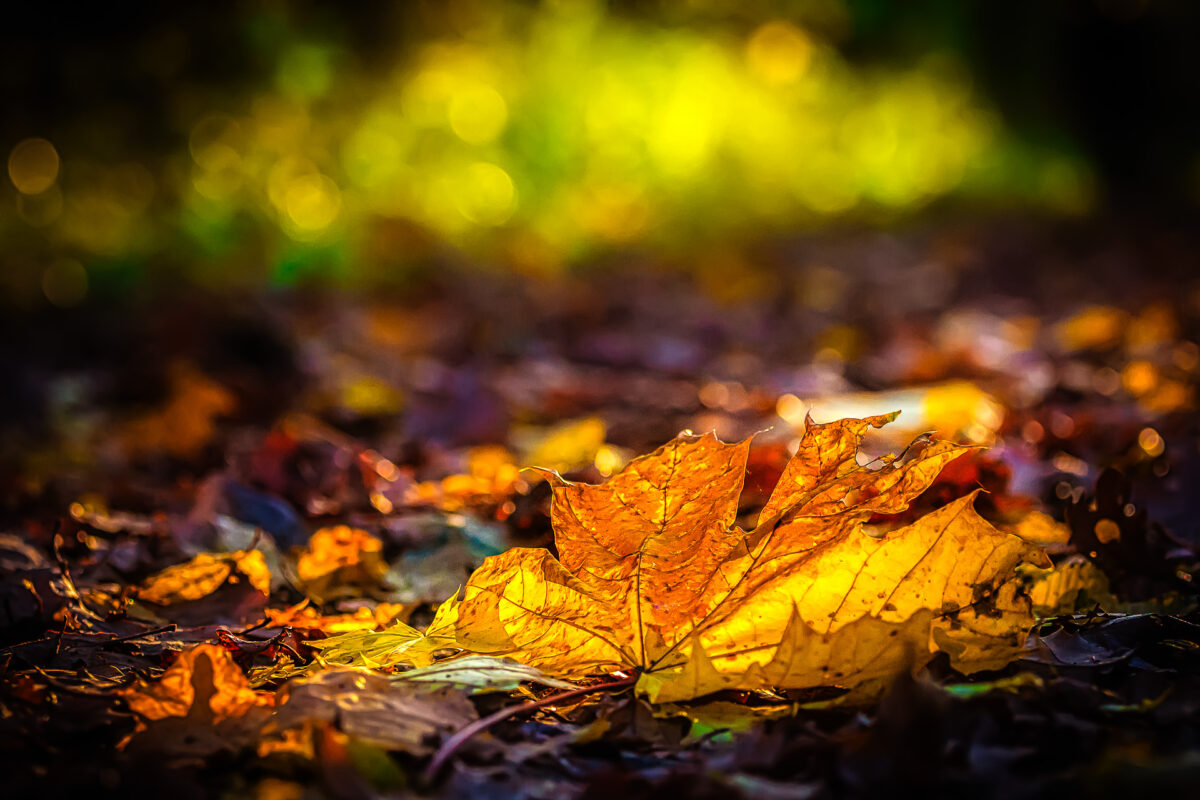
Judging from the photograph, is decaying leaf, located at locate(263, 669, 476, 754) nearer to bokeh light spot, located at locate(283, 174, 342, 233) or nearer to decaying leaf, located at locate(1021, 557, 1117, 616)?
decaying leaf, located at locate(1021, 557, 1117, 616)

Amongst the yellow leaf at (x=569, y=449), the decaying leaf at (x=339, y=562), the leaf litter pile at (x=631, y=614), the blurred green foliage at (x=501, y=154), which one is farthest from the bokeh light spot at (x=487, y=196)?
the decaying leaf at (x=339, y=562)

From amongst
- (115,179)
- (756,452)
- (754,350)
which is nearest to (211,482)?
(756,452)

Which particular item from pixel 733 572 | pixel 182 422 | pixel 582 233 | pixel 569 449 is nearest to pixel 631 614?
pixel 733 572

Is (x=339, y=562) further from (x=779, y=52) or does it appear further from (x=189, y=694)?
(x=779, y=52)

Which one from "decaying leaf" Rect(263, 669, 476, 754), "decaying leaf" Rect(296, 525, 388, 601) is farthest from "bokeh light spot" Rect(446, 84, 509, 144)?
"decaying leaf" Rect(263, 669, 476, 754)

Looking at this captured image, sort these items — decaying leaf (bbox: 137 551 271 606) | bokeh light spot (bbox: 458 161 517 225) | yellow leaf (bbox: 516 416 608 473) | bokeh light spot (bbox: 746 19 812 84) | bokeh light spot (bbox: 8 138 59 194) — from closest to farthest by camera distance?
decaying leaf (bbox: 137 551 271 606)
yellow leaf (bbox: 516 416 608 473)
bokeh light spot (bbox: 8 138 59 194)
bokeh light spot (bbox: 458 161 517 225)
bokeh light spot (bbox: 746 19 812 84)

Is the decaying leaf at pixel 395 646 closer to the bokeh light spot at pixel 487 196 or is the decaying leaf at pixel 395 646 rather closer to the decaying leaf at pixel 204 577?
the decaying leaf at pixel 204 577
